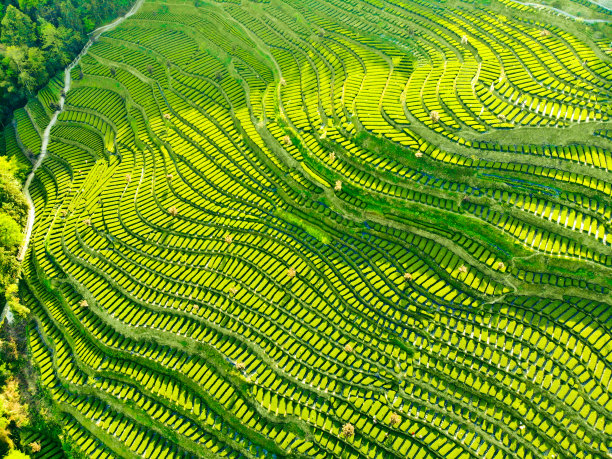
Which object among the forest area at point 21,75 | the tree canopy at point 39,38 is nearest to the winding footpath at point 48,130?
the forest area at point 21,75

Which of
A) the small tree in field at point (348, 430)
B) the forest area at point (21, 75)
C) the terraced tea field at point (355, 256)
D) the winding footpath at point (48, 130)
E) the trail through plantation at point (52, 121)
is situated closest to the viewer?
the small tree in field at point (348, 430)

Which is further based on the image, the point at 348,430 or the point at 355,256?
the point at 355,256

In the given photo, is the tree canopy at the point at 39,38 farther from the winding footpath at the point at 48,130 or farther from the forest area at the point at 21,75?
the winding footpath at the point at 48,130

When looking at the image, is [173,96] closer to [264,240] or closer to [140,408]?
[264,240]

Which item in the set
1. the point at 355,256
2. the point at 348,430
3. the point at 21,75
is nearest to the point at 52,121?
the point at 21,75

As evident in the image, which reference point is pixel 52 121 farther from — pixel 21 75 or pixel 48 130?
pixel 21 75

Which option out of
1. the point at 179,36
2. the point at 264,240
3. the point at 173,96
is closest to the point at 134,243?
the point at 264,240
